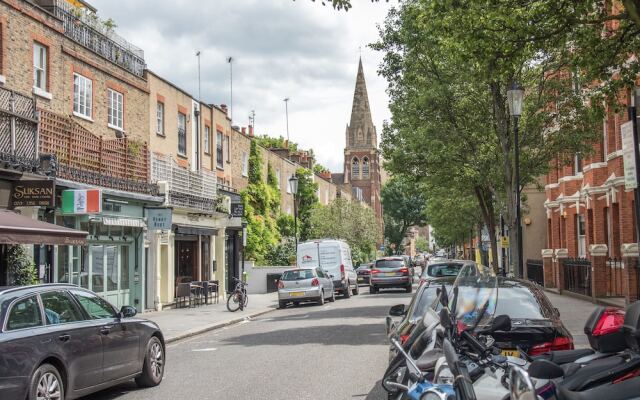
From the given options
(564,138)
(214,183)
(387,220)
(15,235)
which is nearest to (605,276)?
(564,138)

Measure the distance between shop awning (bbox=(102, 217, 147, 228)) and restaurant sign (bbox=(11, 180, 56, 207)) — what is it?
4.49 metres

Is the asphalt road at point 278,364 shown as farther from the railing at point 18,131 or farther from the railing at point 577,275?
the railing at point 577,275

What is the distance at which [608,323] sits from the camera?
4395 mm

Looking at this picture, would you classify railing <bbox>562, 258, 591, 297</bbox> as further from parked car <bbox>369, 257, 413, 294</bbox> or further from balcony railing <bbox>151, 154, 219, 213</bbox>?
balcony railing <bbox>151, 154, 219, 213</bbox>

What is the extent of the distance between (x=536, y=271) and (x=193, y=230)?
62.1 feet

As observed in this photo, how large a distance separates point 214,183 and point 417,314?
22858mm

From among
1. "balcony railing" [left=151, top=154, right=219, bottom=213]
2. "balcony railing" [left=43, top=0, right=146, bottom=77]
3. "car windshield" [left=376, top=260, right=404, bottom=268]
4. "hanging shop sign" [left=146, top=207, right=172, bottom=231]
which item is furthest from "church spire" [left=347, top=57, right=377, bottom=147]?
"hanging shop sign" [left=146, top=207, right=172, bottom=231]

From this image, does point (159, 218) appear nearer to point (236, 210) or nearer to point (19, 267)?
point (19, 267)

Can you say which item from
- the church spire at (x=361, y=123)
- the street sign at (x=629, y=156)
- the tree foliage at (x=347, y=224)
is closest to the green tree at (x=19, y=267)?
the street sign at (x=629, y=156)

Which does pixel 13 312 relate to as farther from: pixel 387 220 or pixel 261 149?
pixel 387 220

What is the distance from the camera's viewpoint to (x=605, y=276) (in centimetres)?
2369

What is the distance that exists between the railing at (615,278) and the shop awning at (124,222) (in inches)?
622

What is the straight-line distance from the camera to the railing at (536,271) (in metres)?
35.7

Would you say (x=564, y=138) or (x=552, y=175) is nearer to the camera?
(x=564, y=138)
